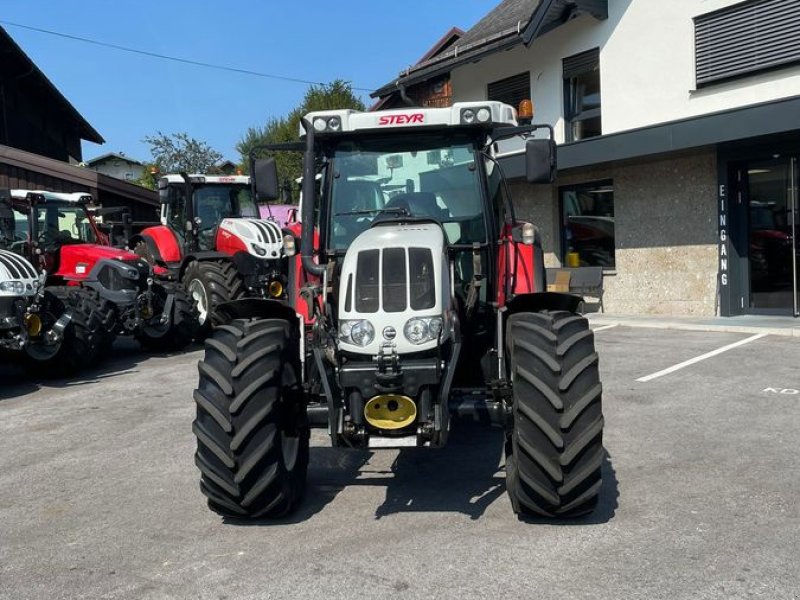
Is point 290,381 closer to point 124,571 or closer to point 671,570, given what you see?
point 124,571

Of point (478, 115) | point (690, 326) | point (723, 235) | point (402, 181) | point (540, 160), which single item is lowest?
point (690, 326)

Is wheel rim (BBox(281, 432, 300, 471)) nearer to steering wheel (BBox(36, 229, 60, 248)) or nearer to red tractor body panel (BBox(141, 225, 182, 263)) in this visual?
steering wheel (BBox(36, 229, 60, 248))

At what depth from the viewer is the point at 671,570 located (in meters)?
3.44

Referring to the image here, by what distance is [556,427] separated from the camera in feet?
12.6

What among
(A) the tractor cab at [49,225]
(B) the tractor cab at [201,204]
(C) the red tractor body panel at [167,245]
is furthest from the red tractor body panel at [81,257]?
(C) the red tractor body panel at [167,245]

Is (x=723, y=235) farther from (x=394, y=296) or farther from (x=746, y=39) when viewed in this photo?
(x=394, y=296)

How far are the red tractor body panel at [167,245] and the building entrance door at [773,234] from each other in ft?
30.2

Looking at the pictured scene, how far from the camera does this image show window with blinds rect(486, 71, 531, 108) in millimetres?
15547

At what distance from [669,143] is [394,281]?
9147mm

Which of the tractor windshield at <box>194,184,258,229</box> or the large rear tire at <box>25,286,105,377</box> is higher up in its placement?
the tractor windshield at <box>194,184,258,229</box>

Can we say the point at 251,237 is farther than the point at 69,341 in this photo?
Yes

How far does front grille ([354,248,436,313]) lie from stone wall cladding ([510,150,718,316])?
9623mm

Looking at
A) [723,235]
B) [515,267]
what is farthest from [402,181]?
[723,235]

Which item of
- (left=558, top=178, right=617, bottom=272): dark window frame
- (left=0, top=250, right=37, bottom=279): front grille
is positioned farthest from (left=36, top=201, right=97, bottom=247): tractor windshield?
(left=558, top=178, right=617, bottom=272): dark window frame
